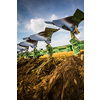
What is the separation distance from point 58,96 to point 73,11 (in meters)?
0.80

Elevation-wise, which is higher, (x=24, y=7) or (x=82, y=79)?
(x=24, y=7)

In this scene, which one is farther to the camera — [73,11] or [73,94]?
[73,11]

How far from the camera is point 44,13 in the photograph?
646 millimetres
